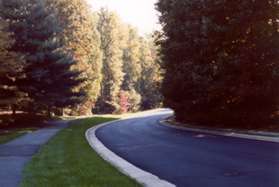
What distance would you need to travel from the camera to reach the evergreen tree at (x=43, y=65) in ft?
124

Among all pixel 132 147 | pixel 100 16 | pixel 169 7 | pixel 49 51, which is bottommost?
pixel 132 147

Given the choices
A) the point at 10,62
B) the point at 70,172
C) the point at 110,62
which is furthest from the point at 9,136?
the point at 110,62

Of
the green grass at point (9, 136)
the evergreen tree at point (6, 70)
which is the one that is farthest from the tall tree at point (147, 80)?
the green grass at point (9, 136)

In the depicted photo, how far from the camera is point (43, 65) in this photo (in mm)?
38969

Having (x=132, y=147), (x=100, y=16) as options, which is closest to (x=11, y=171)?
(x=132, y=147)

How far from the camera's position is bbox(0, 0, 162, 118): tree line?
37094mm

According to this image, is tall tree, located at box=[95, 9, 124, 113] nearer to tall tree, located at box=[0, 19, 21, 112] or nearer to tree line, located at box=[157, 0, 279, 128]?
tall tree, located at box=[0, 19, 21, 112]

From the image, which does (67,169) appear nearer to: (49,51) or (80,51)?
(49,51)

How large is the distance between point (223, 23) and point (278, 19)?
3313 millimetres

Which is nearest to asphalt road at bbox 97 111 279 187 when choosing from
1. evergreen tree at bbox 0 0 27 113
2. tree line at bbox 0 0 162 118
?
evergreen tree at bbox 0 0 27 113

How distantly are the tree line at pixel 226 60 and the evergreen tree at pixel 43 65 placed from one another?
1048cm

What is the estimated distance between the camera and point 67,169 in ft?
43.3

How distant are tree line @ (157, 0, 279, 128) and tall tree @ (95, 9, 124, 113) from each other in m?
52.4

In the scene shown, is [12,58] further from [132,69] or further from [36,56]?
[132,69]
